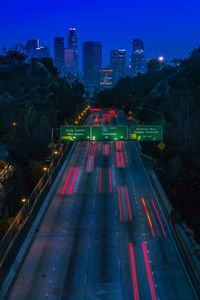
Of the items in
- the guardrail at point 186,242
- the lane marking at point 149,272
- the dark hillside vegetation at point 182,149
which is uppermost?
the dark hillside vegetation at point 182,149

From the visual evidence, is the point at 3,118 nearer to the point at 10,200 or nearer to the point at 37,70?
the point at 10,200

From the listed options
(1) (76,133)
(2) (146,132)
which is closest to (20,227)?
(1) (76,133)

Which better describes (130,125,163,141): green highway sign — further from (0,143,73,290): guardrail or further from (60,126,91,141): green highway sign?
(0,143,73,290): guardrail

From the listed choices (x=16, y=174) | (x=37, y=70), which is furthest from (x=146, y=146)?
(x=37, y=70)

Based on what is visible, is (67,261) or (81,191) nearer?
(67,261)

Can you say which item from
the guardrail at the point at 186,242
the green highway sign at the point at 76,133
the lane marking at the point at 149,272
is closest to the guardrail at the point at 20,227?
the green highway sign at the point at 76,133

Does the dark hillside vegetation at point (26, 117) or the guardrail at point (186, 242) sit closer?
the guardrail at point (186, 242)

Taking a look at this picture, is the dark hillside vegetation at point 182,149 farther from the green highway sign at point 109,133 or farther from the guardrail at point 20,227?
the guardrail at point 20,227

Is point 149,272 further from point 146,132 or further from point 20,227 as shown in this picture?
point 146,132
